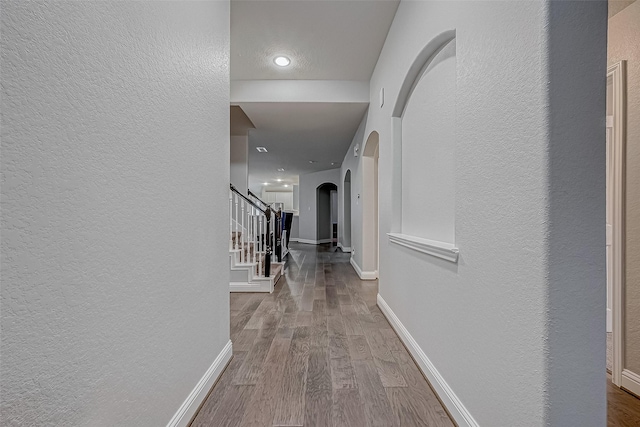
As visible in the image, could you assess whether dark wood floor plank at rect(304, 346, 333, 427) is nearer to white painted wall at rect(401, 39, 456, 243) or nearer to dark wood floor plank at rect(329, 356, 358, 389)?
dark wood floor plank at rect(329, 356, 358, 389)

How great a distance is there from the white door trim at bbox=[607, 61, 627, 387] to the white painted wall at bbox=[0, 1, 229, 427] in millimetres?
2212

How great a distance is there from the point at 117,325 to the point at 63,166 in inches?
18.3

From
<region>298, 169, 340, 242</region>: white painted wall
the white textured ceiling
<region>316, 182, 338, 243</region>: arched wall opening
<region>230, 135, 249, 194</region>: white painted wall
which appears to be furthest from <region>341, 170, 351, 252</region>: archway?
<region>230, 135, 249, 194</region>: white painted wall

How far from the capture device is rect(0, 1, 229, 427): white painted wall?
0.57 m

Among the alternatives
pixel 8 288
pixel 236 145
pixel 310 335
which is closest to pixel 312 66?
pixel 236 145

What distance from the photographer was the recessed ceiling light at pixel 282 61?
296cm

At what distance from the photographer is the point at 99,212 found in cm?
77

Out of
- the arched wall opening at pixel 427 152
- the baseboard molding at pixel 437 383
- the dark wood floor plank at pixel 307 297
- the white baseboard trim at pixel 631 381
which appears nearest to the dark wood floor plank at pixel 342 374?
the baseboard molding at pixel 437 383

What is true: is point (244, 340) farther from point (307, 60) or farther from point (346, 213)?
point (346, 213)

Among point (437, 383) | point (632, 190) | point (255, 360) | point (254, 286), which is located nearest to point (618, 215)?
point (632, 190)

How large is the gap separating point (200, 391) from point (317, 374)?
2.12ft

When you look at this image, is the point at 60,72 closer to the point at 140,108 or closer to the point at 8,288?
the point at 140,108

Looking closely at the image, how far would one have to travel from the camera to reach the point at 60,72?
2.13ft

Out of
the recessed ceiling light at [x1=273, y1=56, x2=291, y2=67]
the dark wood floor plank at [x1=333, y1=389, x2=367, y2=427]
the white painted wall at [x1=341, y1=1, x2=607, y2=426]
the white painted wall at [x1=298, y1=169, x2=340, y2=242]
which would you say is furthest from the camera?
the white painted wall at [x1=298, y1=169, x2=340, y2=242]
